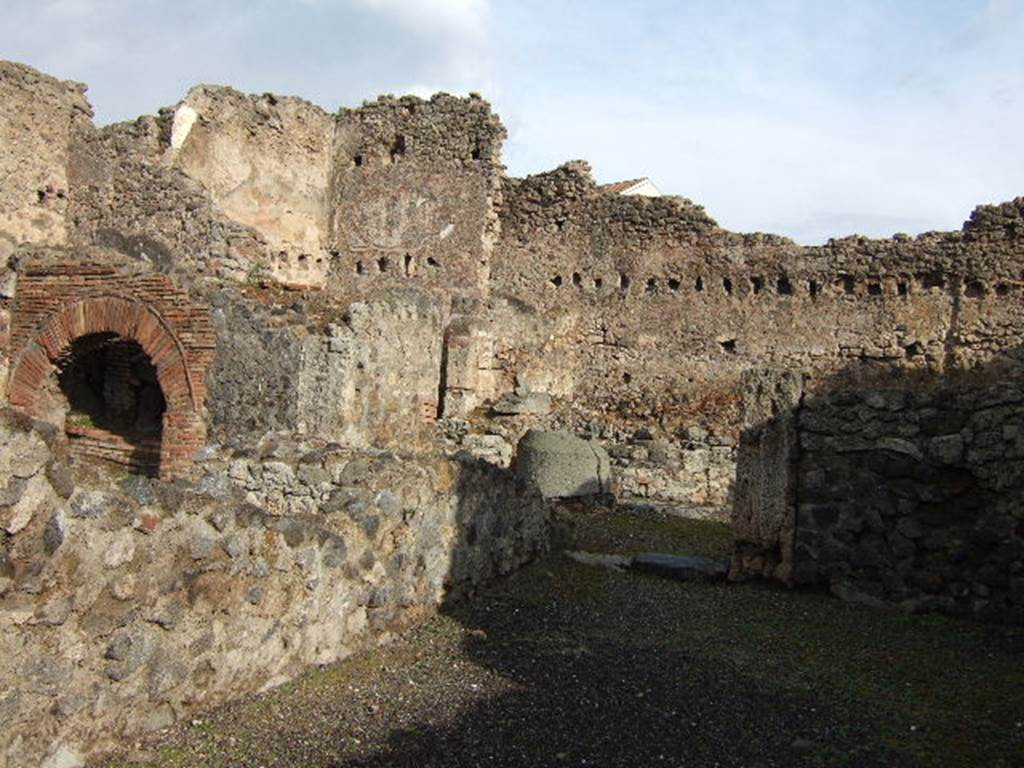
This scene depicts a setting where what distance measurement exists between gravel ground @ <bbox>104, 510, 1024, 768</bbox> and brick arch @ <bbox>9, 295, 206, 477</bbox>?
3.80 m

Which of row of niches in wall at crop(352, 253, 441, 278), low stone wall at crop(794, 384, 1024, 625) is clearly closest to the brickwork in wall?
low stone wall at crop(794, 384, 1024, 625)

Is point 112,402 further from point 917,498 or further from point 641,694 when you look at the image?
point 917,498

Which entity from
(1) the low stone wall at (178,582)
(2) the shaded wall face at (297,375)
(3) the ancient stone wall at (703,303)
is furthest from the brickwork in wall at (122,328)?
(3) the ancient stone wall at (703,303)

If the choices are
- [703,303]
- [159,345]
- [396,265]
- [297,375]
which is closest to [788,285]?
[703,303]

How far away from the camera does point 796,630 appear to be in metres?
6.52

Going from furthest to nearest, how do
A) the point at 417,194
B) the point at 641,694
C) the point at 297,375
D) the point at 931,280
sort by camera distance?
the point at 417,194, the point at 931,280, the point at 297,375, the point at 641,694

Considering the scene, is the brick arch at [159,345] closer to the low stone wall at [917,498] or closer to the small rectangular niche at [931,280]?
the low stone wall at [917,498]

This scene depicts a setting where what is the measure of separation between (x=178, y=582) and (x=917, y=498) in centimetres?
554

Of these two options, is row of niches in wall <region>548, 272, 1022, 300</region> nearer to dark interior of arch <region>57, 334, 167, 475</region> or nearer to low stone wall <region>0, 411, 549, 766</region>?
dark interior of arch <region>57, 334, 167, 475</region>

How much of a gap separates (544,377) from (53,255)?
9450mm

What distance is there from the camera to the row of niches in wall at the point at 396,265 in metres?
19.5

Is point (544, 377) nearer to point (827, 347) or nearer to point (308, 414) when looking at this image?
point (827, 347)

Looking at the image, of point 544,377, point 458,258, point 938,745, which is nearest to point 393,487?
point 938,745

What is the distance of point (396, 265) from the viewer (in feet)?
64.8
